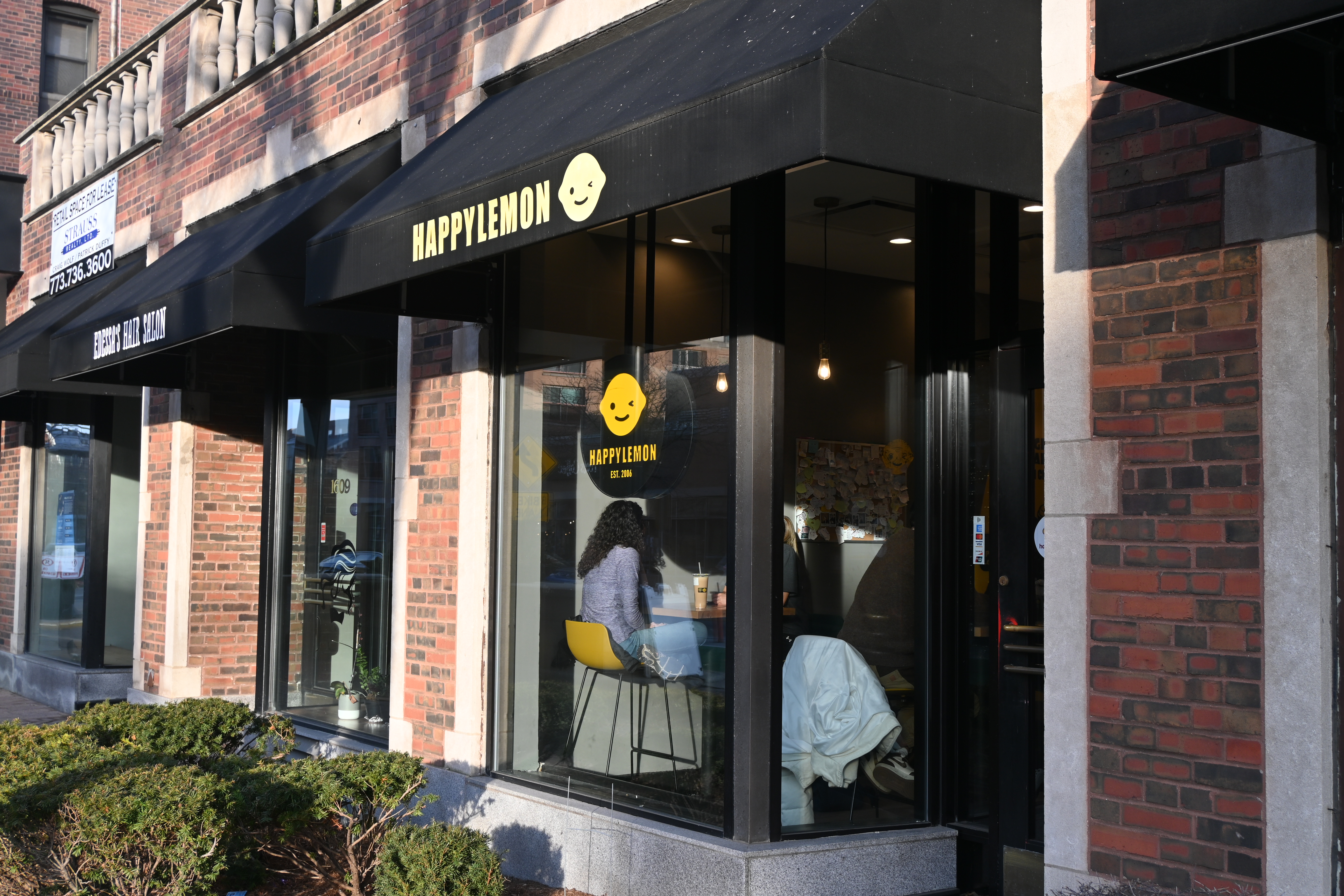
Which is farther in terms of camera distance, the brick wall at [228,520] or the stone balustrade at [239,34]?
the brick wall at [228,520]

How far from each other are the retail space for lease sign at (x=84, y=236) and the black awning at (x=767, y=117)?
811 cm

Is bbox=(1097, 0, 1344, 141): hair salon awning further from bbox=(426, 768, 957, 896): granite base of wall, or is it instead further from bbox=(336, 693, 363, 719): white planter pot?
bbox=(336, 693, 363, 719): white planter pot

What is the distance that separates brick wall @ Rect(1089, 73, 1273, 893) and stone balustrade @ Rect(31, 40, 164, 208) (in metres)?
9.90

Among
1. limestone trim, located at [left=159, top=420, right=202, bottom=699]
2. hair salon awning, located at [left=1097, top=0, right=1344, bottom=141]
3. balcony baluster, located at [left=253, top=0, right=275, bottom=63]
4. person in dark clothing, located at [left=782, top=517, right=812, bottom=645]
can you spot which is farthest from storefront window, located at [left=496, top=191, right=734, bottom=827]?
limestone trim, located at [left=159, top=420, right=202, bottom=699]

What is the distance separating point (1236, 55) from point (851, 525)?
344 centimetres

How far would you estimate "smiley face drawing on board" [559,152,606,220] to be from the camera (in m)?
4.80

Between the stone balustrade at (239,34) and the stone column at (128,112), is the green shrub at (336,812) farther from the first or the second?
the stone column at (128,112)

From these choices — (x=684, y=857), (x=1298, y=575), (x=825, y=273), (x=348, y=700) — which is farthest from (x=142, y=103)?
(x=1298, y=575)

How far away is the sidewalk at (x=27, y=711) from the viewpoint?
1209 centimetres

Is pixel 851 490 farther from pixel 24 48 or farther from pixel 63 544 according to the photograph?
pixel 24 48

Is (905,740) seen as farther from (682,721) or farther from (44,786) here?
(44,786)

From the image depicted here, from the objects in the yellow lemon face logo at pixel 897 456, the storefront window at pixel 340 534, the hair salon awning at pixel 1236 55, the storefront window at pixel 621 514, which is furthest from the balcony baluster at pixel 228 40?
the hair salon awning at pixel 1236 55

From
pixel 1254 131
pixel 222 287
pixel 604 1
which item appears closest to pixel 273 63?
pixel 222 287

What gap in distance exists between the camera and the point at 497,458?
24.0 feet
